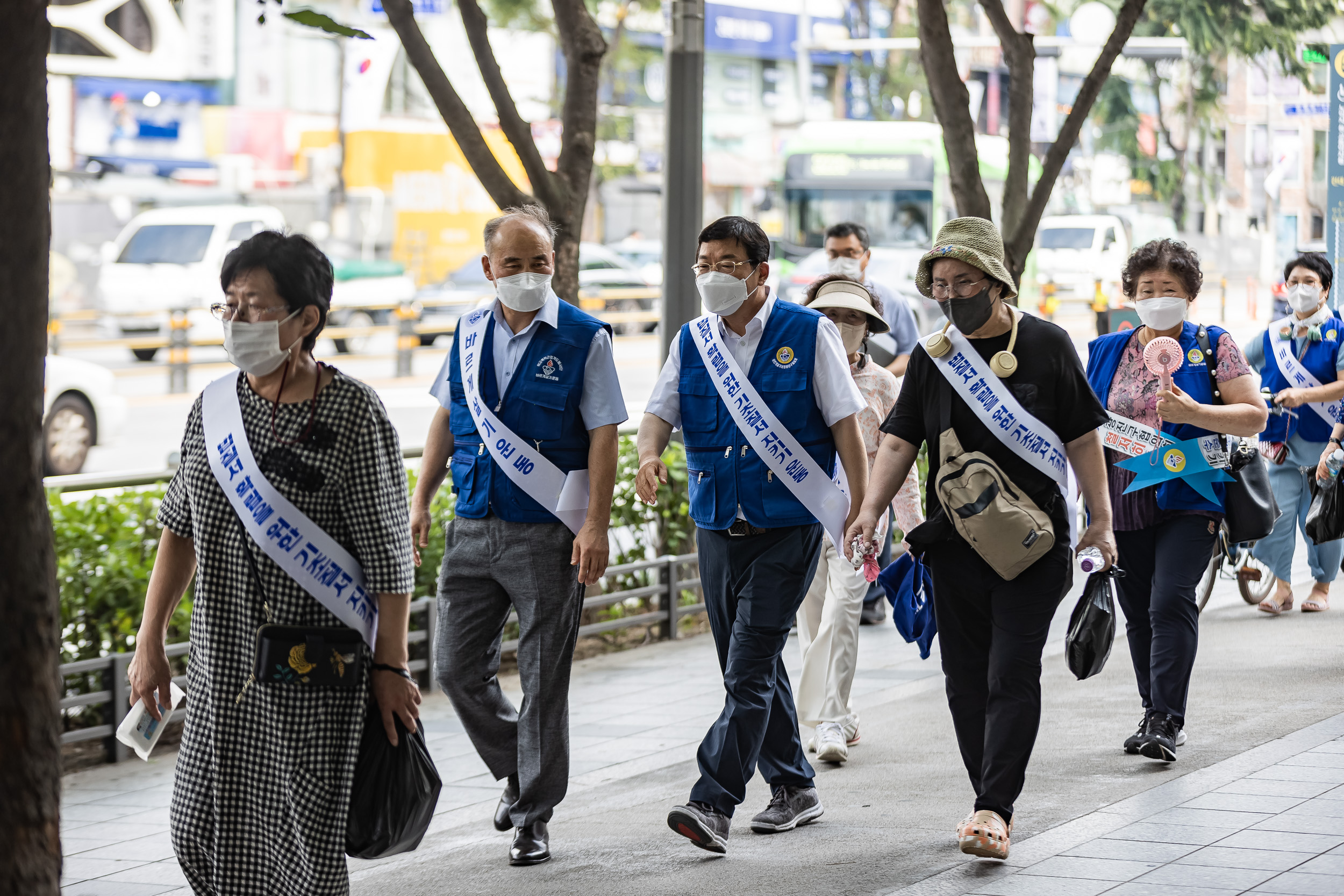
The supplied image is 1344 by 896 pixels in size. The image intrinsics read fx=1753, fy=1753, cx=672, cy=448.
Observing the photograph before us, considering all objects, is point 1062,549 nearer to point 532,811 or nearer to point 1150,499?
point 1150,499

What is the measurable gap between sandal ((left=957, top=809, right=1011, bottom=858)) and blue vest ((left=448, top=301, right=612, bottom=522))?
58.8 inches

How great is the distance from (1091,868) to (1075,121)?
6.84 m

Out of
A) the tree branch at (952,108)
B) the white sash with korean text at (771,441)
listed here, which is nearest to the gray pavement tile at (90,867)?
the white sash with korean text at (771,441)

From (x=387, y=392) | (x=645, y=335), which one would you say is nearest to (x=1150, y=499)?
(x=387, y=392)

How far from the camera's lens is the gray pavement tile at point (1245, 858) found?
15.5ft

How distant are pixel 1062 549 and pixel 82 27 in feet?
102

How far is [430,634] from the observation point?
25.4 feet

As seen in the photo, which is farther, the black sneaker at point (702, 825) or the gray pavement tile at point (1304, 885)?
the black sneaker at point (702, 825)

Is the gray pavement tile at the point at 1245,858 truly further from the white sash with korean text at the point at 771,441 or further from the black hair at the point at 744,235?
the black hair at the point at 744,235

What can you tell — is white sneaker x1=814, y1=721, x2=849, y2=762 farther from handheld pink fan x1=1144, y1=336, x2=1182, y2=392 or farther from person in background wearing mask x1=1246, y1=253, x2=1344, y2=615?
person in background wearing mask x1=1246, y1=253, x2=1344, y2=615

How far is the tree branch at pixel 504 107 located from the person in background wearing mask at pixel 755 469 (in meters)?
3.14

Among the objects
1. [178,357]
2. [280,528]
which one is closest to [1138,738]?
[280,528]

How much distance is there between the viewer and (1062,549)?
5191 mm

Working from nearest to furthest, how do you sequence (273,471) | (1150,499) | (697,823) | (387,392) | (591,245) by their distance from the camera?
(273,471) < (697,823) < (1150,499) < (387,392) < (591,245)
